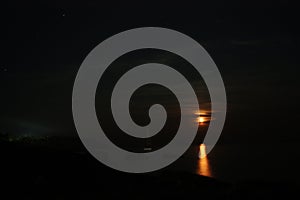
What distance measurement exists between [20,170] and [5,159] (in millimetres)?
4141

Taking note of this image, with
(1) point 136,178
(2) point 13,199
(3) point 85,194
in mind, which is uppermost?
(1) point 136,178

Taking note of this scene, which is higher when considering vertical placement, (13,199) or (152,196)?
(152,196)

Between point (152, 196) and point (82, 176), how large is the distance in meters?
6.53

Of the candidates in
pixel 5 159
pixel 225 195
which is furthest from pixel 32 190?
pixel 225 195

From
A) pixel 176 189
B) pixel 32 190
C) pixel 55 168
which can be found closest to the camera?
pixel 32 190

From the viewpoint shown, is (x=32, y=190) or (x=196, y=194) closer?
(x=32, y=190)

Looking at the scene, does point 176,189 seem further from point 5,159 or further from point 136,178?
point 5,159

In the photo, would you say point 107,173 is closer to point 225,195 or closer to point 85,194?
point 85,194

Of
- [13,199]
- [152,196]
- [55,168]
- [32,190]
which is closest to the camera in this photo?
[13,199]

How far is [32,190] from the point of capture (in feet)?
67.9

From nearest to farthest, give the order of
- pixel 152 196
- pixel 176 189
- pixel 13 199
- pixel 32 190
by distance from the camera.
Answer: pixel 13 199
pixel 32 190
pixel 152 196
pixel 176 189

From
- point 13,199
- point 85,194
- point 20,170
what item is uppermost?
point 20,170

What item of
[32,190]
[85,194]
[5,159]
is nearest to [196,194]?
[85,194]

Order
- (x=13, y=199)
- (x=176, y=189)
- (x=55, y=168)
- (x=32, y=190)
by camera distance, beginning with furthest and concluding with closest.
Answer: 1. (x=55, y=168)
2. (x=176, y=189)
3. (x=32, y=190)
4. (x=13, y=199)
